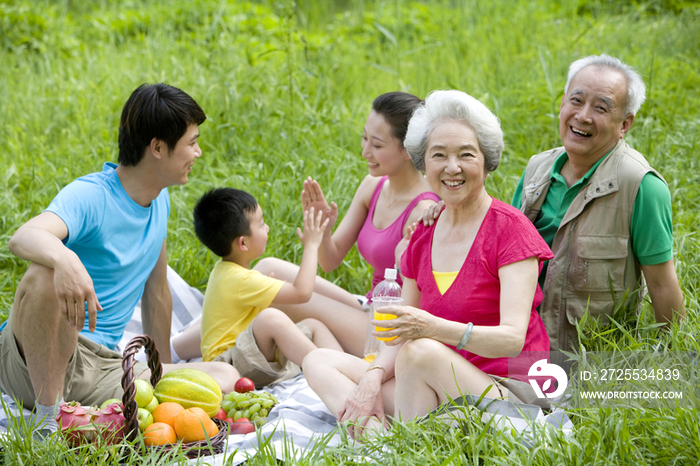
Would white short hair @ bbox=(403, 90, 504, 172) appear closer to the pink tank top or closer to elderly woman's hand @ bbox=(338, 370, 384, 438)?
the pink tank top

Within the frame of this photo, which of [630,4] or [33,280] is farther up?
[630,4]

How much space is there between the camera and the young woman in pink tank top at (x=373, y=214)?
11.3 feet

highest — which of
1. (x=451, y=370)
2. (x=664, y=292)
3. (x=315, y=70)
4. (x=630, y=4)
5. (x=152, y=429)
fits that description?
(x=630, y=4)

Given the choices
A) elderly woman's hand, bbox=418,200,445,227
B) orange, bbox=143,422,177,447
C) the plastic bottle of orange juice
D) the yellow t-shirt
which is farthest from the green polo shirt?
orange, bbox=143,422,177,447

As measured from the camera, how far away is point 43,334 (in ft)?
8.89

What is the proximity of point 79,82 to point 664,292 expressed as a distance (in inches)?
249

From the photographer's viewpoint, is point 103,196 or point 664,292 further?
point 103,196

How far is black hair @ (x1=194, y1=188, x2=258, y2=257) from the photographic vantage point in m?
3.46

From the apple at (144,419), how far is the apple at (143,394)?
0.06 metres

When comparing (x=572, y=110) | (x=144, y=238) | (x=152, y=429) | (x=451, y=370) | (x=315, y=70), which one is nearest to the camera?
(x=451, y=370)

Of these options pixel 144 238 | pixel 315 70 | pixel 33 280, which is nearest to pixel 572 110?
pixel 144 238

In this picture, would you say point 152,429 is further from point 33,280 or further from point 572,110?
point 572,110

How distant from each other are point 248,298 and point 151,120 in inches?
42.5

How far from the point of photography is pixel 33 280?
2668 mm
